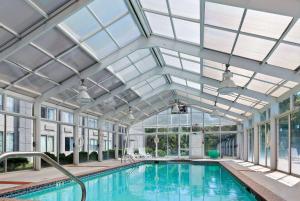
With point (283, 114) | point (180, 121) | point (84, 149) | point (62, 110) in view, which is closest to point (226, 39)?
point (283, 114)

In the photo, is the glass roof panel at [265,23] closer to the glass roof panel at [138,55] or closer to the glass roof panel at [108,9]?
the glass roof panel at [108,9]

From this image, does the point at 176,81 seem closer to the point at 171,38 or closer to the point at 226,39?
the point at 171,38

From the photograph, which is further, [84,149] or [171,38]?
[84,149]

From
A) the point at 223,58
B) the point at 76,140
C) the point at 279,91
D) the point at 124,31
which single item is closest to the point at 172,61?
the point at 124,31

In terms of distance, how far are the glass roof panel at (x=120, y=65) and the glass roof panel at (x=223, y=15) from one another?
4.90m

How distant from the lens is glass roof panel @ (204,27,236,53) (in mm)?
7816

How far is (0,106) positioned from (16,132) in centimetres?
123

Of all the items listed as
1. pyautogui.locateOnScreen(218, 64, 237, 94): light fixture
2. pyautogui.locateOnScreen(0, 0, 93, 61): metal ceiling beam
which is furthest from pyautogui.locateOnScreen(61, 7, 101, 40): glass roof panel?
pyautogui.locateOnScreen(218, 64, 237, 94): light fixture

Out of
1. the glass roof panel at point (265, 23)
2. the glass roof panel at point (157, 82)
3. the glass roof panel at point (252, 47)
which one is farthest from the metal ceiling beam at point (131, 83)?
the glass roof panel at point (265, 23)

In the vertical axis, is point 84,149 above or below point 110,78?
below

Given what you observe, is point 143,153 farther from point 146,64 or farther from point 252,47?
point 252,47

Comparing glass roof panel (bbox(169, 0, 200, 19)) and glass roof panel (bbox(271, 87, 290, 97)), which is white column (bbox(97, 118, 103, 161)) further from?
glass roof panel (bbox(169, 0, 200, 19))

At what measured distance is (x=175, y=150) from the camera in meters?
23.2

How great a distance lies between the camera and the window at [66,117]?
1435cm
